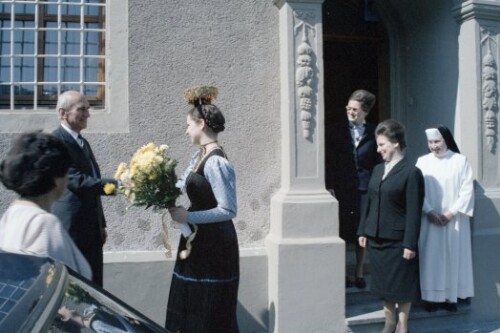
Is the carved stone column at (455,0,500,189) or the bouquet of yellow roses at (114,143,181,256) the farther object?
the carved stone column at (455,0,500,189)

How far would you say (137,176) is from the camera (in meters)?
3.74

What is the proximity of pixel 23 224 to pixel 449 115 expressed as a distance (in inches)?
197

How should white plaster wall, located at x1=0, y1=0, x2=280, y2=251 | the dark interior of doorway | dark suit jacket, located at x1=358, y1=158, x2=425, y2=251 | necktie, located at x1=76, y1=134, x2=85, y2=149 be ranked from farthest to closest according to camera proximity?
the dark interior of doorway
white plaster wall, located at x1=0, y1=0, x2=280, y2=251
dark suit jacket, located at x1=358, y1=158, x2=425, y2=251
necktie, located at x1=76, y1=134, x2=85, y2=149

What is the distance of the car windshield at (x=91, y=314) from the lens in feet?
6.21

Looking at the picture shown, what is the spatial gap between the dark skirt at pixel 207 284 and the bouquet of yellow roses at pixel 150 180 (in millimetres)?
377

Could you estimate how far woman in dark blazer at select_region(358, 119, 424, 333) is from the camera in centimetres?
484

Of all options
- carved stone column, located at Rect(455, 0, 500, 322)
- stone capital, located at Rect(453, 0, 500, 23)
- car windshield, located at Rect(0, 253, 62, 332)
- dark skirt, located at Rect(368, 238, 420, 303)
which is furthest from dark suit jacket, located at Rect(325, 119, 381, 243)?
car windshield, located at Rect(0, 253, 62, 332)

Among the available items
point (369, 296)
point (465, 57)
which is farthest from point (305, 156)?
point (465, 57)

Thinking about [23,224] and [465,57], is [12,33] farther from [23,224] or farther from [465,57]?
[465,57]

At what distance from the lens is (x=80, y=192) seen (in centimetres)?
407

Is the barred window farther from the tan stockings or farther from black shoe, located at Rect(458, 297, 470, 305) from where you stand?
black shoe, located at Rect(458, 297, 470, 305)

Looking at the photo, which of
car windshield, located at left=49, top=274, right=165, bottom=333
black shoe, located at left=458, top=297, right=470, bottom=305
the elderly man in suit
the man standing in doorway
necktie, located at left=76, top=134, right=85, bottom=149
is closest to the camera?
car windshield, located at left=49, top=274, right=165, bottom=333

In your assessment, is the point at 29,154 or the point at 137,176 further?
the point at 137,176

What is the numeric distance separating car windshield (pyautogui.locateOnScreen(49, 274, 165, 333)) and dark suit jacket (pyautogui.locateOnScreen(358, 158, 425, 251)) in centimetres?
292
